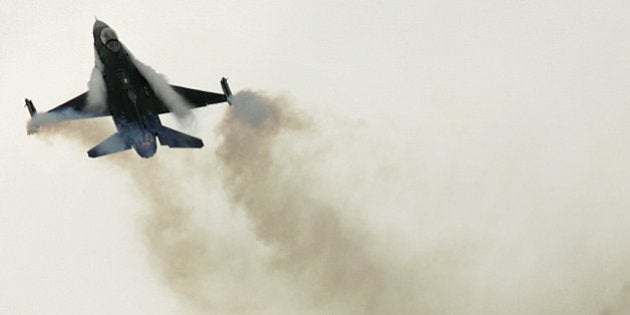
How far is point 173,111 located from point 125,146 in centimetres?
530

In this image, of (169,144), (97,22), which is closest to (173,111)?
(169,144)

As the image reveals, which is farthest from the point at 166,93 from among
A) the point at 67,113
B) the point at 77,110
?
the point at 67,113

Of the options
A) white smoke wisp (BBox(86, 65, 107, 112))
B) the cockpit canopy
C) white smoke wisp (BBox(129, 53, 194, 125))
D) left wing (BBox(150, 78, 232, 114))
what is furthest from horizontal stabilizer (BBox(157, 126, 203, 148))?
the cockpit canopy

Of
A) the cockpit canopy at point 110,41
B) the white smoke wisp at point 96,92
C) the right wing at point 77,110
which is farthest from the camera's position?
the right wing at point 77,110

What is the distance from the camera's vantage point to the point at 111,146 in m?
115

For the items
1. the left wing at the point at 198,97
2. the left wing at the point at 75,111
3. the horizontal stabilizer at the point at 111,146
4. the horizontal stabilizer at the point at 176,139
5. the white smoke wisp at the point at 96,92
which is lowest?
the horizontal stabilizer at the point at 111,146

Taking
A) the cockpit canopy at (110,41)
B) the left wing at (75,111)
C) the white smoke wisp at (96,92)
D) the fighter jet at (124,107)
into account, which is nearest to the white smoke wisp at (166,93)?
the fighter jet at (124,107)

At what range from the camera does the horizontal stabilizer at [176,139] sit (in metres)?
116

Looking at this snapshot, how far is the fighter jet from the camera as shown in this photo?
365 feet

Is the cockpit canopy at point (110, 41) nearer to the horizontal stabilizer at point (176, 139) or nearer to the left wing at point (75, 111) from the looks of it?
the horizontal stabilizer at point (176, 139)

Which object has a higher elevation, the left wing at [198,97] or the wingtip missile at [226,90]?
the left wing at [198,97]

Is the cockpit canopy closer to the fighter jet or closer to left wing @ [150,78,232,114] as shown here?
the fighter jet

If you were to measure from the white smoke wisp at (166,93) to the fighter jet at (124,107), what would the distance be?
0.17m

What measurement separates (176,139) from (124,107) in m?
5.68
